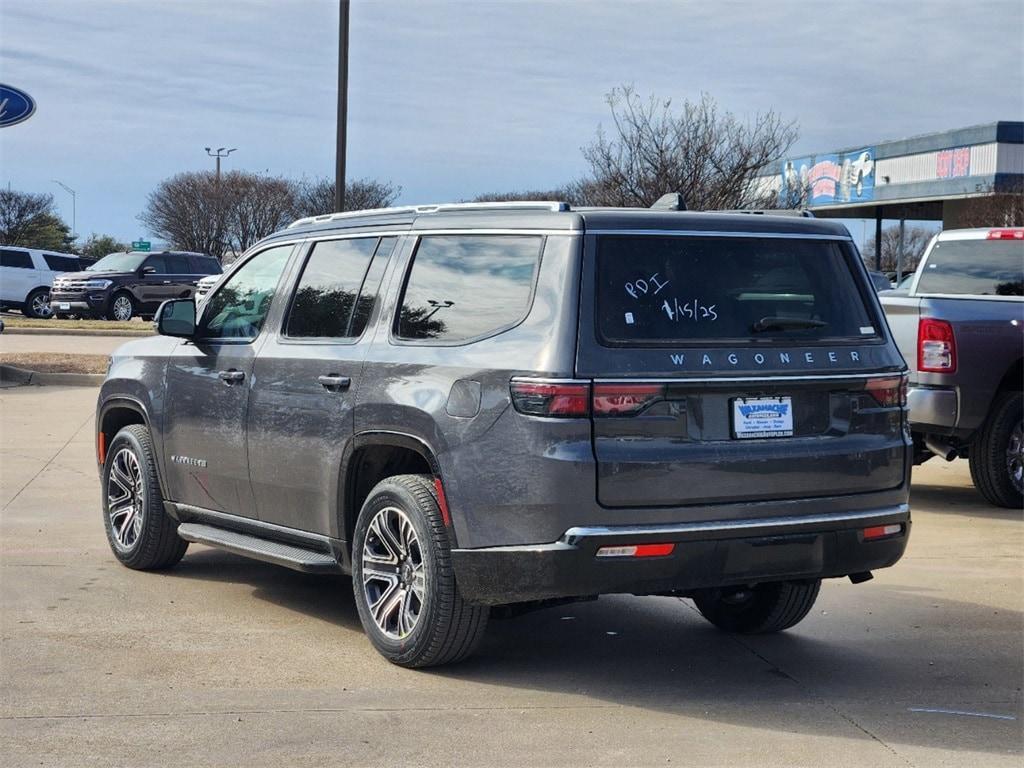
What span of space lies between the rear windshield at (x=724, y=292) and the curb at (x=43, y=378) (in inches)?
554

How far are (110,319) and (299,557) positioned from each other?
28217mm

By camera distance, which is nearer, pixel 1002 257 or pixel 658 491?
pixel 658 491

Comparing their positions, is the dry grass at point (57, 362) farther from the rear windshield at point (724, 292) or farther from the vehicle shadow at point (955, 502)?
the rear windshield at point (724, 292)

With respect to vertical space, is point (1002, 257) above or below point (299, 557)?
above

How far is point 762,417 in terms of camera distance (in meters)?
5.46

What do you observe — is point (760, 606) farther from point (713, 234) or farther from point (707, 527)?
point (713, 234)

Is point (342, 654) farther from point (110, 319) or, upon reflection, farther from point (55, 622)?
point (110, 319)

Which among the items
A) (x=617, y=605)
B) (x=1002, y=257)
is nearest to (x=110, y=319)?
(x=1002, y=257)

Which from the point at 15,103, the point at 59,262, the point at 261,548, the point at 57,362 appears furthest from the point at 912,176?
the point at 261,548

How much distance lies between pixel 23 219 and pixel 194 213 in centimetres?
1231

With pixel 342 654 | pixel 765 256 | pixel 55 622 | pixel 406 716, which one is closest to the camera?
pixel 406 716

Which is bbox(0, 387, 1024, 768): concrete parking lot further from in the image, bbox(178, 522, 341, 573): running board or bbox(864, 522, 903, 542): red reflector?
bbox(864, 522, 903, 542): red reflector

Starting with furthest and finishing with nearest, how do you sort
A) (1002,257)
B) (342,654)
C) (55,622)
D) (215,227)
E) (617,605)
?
(215,227)
(1002,257)
(617,605)
(55,622)
(342,654)

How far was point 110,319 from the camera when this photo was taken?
33.3 m
